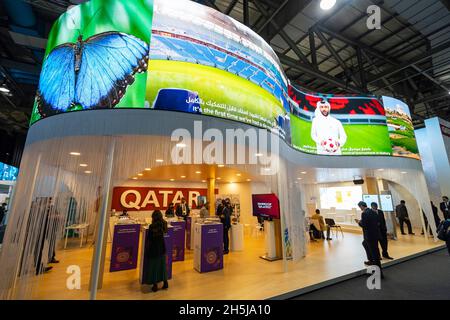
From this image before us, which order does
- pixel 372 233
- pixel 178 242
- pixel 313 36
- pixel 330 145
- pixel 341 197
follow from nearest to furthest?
pixel 372 233 → pixel 178 242 → pixel 313 36 → pixel 330 145 → pixel 341 197

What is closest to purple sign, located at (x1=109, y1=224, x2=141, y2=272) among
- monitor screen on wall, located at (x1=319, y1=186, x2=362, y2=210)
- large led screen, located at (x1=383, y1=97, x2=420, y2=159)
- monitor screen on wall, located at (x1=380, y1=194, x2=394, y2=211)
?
monitor screen on wall, located at (x1=380, y1=194, x2=394, y2=211)

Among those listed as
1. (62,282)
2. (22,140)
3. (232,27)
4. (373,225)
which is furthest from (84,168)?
(22,140)

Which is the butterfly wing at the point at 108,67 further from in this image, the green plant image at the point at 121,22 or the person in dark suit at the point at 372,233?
the person in dark suit at the point at 372,233

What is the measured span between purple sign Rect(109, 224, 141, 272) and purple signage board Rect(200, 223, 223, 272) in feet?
5.17

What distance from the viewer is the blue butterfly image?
10.8 ft

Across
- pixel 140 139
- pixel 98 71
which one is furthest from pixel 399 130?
pixel 98 71

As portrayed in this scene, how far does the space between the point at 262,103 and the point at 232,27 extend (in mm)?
1764

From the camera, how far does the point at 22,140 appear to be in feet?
33.3

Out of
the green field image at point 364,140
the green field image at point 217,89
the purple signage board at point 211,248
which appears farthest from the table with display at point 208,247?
the green field image at point 364,140

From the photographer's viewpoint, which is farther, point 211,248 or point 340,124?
point 340,124

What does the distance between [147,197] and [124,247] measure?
19.3 ft

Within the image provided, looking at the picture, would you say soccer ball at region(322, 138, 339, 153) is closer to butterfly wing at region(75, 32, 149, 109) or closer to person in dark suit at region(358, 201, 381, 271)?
person in dark suit at region(358, 201, 381, 271)

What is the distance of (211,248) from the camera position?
4430 mm

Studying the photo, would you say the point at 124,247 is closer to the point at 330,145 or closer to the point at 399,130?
the point at 330,145
